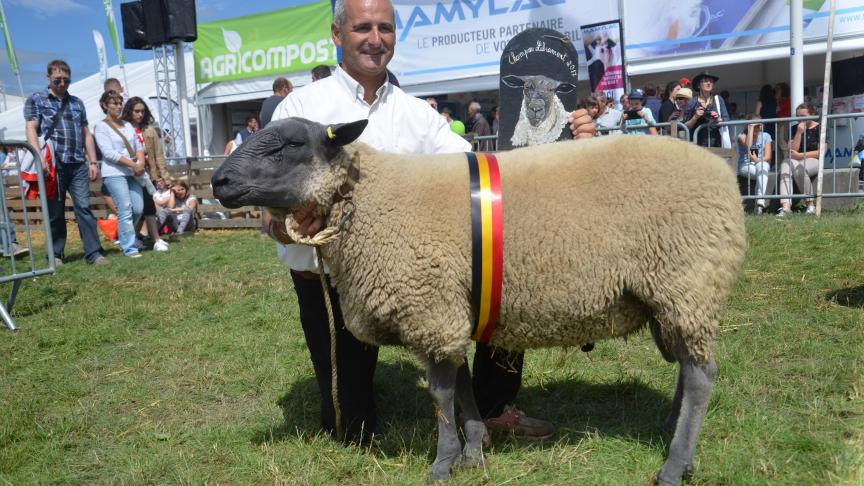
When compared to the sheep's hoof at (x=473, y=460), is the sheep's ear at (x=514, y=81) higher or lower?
higher

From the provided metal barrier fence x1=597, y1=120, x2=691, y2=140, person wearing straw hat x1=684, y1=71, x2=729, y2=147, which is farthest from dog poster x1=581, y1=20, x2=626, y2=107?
person wearing straw hat x1=684, y1=71, x2=729, y2=147

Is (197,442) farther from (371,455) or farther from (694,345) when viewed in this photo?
(694,345)

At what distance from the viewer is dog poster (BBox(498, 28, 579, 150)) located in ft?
12.0

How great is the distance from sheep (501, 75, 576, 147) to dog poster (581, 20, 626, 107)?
664 cm

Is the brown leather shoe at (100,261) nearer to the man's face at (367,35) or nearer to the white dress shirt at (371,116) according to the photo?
the white dress shirt at (371,116)

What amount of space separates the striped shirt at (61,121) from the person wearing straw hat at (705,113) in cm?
746

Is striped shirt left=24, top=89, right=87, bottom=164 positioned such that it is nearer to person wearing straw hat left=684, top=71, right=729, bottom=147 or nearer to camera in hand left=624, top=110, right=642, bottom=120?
camera in hand left=624, top=110, right=642, bottom=120

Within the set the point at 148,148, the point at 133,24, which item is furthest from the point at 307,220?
the point at 133,24

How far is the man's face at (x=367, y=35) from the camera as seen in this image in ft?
9.00

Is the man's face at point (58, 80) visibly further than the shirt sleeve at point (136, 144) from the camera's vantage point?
No

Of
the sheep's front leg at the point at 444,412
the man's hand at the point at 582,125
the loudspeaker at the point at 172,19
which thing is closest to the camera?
the sheep's front leg at the point at 444,412

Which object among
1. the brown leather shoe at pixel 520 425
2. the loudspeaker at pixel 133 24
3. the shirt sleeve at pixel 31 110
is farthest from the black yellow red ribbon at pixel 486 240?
the loudspeaker at pixel 133 24

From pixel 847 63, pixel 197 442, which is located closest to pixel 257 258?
pixel 197 442

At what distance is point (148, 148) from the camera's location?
9055mm
